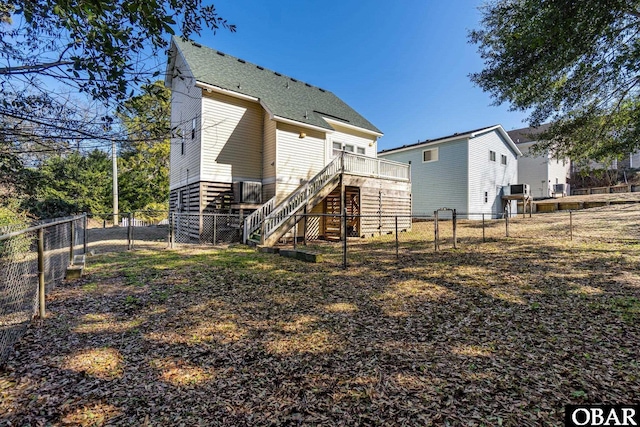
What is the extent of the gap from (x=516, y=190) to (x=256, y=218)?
2048 centimetres

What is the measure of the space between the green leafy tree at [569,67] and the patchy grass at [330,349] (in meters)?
4.17

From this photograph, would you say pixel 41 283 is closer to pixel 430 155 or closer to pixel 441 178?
pixel 441 178

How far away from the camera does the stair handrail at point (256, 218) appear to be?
11625 mm

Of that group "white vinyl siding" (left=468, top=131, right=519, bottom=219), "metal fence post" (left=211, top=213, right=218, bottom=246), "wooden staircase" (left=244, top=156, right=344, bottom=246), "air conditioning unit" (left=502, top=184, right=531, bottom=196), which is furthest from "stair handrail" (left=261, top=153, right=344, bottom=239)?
"air conditioning unit" (left=502, top=184, right=531, bottom=196)

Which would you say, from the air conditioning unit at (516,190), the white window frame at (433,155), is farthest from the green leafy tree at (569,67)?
the air conditioning unit at (516,190)

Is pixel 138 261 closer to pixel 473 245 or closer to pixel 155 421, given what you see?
pixel 155 421

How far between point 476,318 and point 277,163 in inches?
408

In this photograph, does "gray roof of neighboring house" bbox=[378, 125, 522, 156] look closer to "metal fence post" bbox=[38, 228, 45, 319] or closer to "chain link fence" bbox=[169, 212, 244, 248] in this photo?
"chain link fence" bbox=[169, 212, 244, 248]

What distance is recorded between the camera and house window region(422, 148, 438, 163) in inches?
874

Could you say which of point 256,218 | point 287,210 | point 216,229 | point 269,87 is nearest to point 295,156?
point 287,210

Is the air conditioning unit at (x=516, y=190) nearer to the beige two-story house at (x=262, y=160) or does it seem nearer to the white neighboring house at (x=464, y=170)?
the white neighboring house at (x=464, y=170)

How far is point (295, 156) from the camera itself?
535 inches

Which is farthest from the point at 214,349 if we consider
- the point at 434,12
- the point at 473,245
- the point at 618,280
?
the point at 434,12

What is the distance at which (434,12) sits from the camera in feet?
36.6
